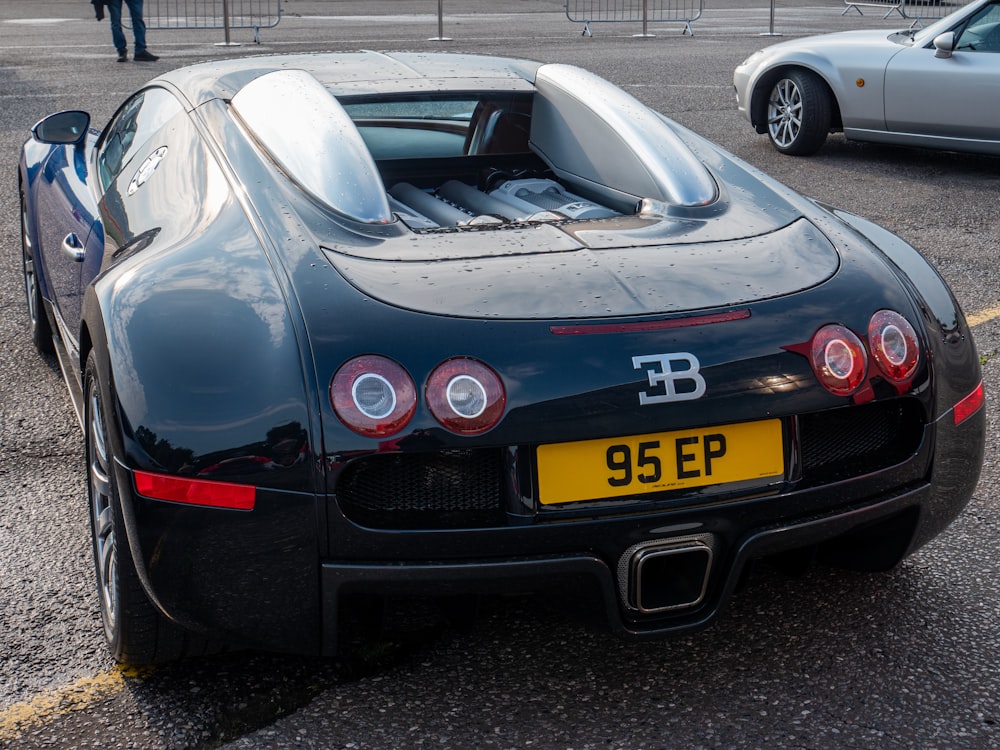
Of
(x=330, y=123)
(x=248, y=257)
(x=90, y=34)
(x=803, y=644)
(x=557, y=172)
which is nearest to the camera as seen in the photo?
(x=248, y=257)

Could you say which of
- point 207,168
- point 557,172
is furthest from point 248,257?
point 557,172

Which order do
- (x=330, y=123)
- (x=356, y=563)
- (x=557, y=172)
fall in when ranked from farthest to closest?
(x=557, y=172) < (x=330, y=123) < (x=356, y=563)

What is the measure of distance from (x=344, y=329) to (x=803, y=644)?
1.24 m

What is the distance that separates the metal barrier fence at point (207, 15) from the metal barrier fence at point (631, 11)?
16.0 feet

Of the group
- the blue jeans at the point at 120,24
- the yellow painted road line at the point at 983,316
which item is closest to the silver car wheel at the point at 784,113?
the yellow painted road line at the point at 983,316

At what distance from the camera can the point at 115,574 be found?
2.46 m

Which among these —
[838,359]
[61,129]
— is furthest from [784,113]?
[838,359]

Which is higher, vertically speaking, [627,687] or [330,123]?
[330,123]

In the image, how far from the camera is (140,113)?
3.77 m

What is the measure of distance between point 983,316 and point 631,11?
1731 centimetres

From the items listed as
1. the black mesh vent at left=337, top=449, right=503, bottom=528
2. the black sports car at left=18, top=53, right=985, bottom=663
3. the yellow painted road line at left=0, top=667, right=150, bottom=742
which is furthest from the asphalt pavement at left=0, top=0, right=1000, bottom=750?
the black mesh vent at left=337, top=449, right=503, bottom=528

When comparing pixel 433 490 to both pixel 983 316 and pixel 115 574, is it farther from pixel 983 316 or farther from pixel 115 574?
pixel 983 316

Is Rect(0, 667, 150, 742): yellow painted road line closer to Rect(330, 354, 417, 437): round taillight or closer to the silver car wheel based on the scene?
Rect(330, 354, 417, 437): round taillight

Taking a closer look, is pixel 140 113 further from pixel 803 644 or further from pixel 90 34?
pixel 90 34
